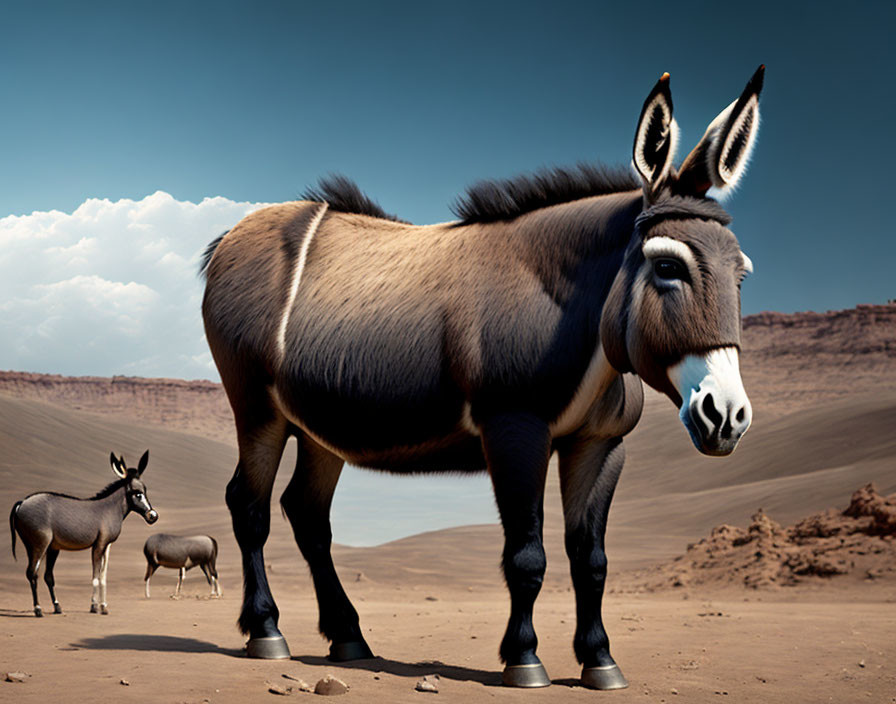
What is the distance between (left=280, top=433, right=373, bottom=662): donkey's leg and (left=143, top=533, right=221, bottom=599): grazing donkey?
24.2 feet

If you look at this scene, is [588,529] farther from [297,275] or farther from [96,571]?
[96,571]

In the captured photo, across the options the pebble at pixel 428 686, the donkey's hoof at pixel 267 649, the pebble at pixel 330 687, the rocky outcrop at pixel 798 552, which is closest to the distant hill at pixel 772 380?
the rocky outcrop at pixel 798 552

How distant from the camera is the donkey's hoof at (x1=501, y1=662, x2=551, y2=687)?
4.91 metres

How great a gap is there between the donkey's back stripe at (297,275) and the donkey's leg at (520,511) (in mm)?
1840

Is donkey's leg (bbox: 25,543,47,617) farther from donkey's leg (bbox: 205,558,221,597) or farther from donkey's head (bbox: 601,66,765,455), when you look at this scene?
donkey's head (bbox: 601,66,765,455)

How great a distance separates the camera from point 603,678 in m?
5.12

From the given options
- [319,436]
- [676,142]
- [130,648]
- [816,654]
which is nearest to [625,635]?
[816,654]

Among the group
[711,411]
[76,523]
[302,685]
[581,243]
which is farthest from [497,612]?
[711,411]

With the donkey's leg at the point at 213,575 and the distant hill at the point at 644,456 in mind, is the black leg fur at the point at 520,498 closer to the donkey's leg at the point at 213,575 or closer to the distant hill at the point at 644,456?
the donkey's leg at the point at 213,575

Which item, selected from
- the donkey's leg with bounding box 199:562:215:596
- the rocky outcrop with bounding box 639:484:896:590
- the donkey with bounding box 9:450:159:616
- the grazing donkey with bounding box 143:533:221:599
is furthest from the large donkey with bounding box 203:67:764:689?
the rocky outcrop with bounding box 639:484:896:590

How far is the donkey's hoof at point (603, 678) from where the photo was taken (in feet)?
16.7

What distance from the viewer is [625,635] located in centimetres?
769

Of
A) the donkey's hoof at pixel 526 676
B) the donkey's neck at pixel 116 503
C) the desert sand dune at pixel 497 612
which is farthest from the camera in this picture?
the donkey's neck at pixel 116 503

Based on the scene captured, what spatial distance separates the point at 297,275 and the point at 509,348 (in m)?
2.09
